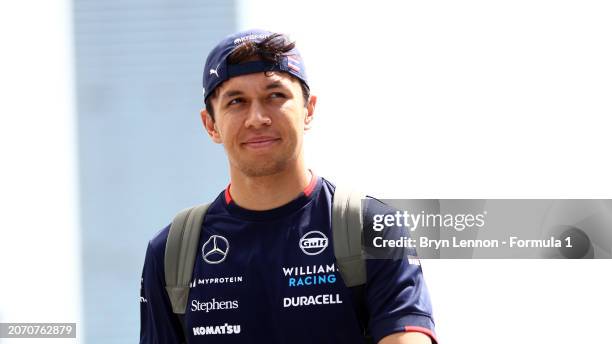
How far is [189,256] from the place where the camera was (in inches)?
85.8

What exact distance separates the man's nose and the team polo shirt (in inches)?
8.7

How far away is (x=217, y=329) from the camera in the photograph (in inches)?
82.0

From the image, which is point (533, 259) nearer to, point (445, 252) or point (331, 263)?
point (445, 252)

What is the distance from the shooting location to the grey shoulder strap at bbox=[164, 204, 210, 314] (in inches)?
84.4

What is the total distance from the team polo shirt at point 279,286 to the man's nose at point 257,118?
22 cm

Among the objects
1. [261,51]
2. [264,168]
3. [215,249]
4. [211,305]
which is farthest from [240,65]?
[211,305]

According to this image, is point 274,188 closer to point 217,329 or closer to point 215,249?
point 215,249

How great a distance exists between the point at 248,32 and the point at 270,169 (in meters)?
0.39

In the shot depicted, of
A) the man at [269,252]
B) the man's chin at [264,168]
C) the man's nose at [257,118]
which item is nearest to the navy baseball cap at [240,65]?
the man at [269,252]

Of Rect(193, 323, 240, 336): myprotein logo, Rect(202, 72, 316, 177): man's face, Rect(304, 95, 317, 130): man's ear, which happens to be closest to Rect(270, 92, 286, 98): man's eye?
Rect(202, 72, 316, 177): man's face

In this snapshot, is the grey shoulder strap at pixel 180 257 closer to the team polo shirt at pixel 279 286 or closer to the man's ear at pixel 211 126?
the team polo shirt at pixel 279 286

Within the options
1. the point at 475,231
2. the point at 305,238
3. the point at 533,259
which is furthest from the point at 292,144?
the point at 533,259

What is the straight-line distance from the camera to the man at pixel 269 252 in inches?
78.3

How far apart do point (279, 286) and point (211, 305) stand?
0.64ft
